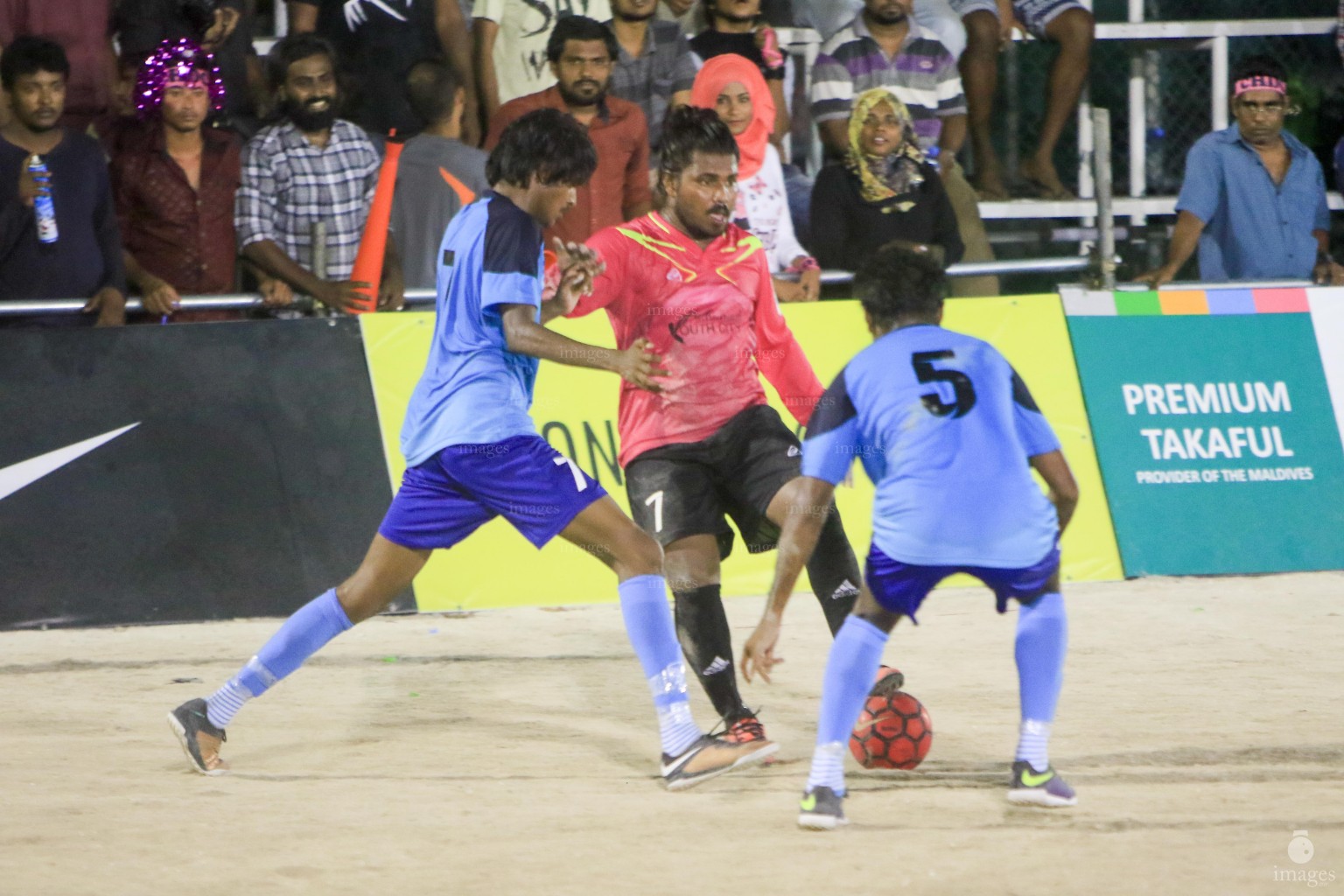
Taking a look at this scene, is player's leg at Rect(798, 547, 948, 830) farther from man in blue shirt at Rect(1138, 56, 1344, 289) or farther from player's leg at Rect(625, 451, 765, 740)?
man in blue shirt at Rect(1138, 56, 1344, 289)

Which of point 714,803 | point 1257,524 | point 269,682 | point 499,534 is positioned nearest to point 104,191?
point 499,534

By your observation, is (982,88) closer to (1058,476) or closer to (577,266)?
(577,266)

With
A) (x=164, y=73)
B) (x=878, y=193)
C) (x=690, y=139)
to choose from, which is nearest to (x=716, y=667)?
(x=690, y=139)

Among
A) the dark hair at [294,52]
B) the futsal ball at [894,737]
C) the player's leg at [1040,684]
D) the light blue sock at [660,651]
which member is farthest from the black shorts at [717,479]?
the dark hair at [294,52]

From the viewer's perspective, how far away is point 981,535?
4.74 m

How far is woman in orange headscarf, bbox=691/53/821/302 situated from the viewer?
29.7 ft

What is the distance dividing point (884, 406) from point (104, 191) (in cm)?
512

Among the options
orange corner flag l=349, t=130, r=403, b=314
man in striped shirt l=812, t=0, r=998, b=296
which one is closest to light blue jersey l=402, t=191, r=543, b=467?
orange corner flag l=349, t=130, r=403, b=314

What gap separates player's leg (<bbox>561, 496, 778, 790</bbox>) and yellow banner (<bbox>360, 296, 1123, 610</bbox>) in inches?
116

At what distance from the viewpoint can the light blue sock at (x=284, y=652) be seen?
556cm

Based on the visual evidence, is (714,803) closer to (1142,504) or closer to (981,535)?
(981,535)

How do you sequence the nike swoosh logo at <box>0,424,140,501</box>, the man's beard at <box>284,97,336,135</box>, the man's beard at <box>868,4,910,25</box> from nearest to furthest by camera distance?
the nike swoosh logo at <box>0,424,140,501</box>, the man's beard at <box>284,97,336,135</box>, the man's beard at <box>868,4,910,25</box>

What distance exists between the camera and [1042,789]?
4.91 meters

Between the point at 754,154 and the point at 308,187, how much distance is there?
245 cm
